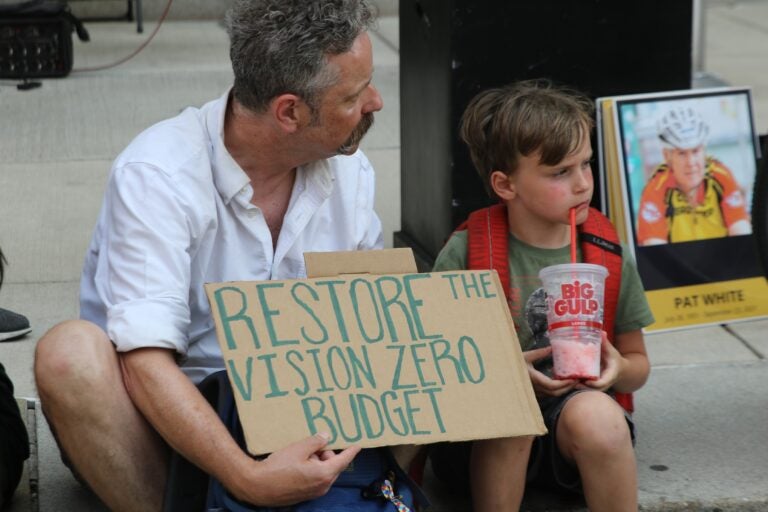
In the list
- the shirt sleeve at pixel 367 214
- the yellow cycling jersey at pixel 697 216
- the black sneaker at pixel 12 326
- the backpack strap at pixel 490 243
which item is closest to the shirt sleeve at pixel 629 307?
the backpack strap at pixel 490 243

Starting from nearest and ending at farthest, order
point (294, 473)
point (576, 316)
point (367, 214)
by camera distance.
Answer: point (294, 473), point (576, 316), point (367, 214)

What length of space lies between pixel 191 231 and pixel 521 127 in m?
0.77

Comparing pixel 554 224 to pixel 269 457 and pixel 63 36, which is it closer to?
pixel 269 457

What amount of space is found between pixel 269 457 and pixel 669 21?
89.9 inches

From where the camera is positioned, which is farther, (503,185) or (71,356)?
(503,185)

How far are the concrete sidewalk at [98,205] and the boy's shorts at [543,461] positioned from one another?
0.07m

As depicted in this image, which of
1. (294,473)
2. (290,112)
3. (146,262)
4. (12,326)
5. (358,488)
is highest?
(290,112)

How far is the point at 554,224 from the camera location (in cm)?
309

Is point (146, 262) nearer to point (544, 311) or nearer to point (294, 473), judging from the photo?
point (294, 473)

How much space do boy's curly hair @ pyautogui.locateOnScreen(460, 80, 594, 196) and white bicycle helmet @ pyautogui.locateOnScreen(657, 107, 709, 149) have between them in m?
1.20

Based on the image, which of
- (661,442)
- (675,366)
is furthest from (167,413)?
(675,366)

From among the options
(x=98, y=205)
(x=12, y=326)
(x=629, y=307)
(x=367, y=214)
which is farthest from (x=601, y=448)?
(x=98, y=205)

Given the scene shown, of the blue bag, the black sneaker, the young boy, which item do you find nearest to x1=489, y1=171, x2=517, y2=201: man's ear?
the young boy

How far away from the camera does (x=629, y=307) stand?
3.05 m
